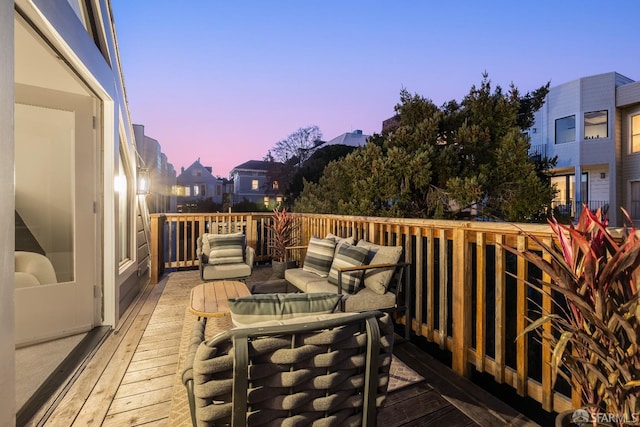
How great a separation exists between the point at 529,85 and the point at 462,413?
37.2 metres

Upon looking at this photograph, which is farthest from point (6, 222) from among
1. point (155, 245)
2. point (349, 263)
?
point (155, 245)

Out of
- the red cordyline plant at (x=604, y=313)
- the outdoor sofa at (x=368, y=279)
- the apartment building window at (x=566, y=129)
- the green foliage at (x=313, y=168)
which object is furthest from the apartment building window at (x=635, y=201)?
the red cordyline plant at (x=604, y=313)

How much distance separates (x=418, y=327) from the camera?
9.82 ft

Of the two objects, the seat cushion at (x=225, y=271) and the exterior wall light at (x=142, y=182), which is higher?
the exterior wall light at (x=142, y=182)

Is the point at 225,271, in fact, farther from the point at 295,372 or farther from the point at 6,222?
the point at 295,372

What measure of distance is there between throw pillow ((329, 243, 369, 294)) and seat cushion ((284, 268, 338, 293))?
19 cm

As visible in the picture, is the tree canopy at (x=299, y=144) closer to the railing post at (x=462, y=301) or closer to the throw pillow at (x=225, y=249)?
the throw pillow at (x=225, y=249)

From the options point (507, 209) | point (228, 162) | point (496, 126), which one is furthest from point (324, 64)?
point (228, 162)

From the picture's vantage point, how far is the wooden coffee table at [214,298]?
2433mm

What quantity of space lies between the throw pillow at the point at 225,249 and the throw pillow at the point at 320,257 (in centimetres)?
128

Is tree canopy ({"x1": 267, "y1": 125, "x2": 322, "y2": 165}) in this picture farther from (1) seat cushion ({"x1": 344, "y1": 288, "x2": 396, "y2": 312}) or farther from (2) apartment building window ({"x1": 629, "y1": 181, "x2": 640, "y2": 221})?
(1) seat cushion ({"x1": 344, "y1": 288, "x2": 396, "y2": 312})

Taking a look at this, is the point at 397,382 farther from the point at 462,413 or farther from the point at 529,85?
the point at 529,85

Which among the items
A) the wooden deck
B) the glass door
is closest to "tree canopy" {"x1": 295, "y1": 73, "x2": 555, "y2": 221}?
the wooden deck

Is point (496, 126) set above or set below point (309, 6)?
below
